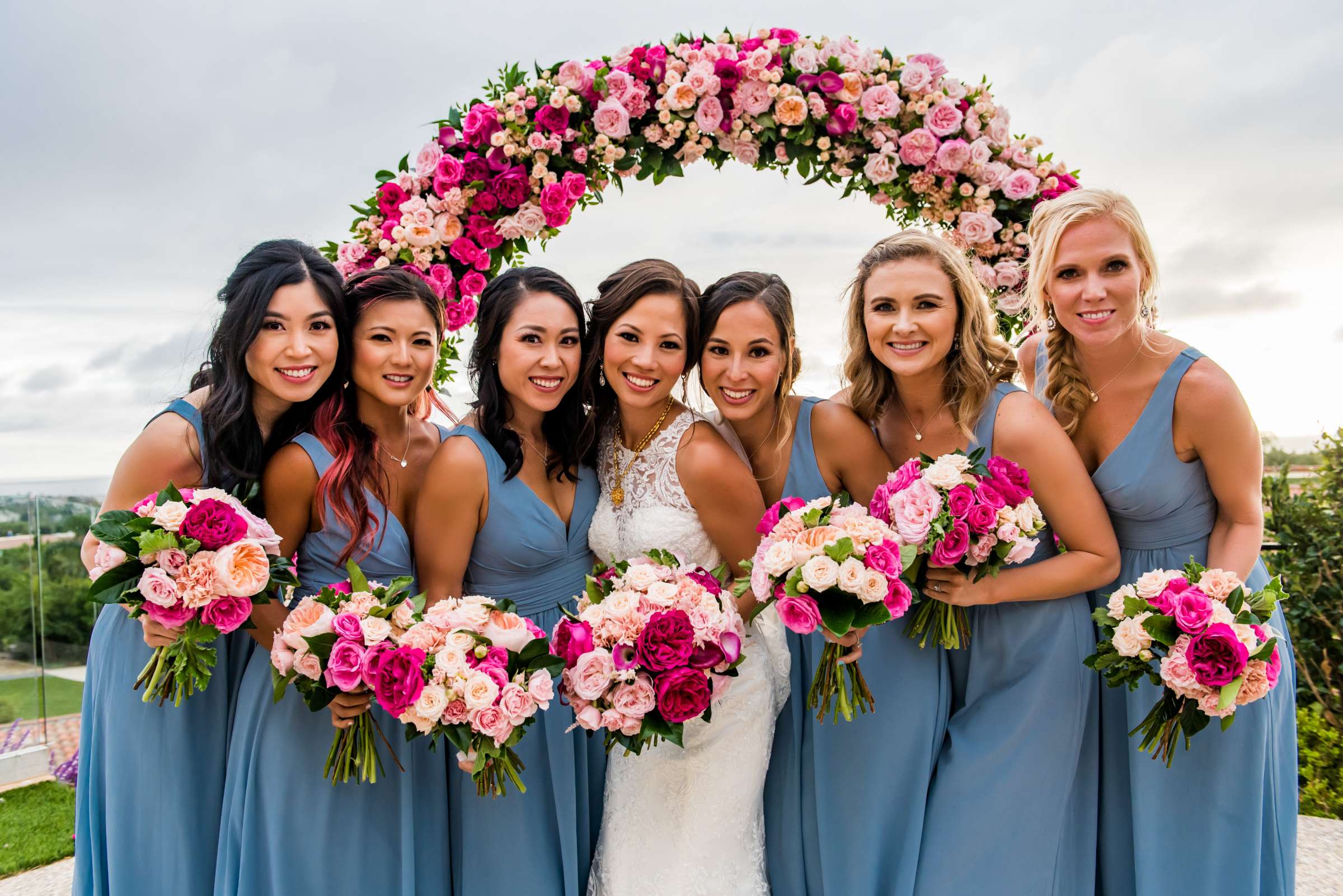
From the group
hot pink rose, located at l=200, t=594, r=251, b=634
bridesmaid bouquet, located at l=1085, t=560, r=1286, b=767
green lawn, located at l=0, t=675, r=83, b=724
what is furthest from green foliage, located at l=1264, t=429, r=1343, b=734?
green lawn, located at l=0, t=675, r=83, b=724

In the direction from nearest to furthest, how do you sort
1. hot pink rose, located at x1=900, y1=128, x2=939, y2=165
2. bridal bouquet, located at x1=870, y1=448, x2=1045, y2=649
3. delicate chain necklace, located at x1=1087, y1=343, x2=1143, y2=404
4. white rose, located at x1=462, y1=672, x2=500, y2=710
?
white rose, located at x1=462, y1=672, x2=500, y2=710 → bridal bouquet, located at x1=870, y1=448, x2=1045, y2=649 → delicate chain necklace, located at x1=1087, y1=343, x2=1143, y2=404 → hot pink rose, located at x1=900, y1=128, x2=939, y2=165

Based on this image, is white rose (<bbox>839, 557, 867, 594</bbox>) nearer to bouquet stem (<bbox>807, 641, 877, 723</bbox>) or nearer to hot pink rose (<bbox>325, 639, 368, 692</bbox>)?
bouquet stem (<bbox>807, 641, 877, 723</bbox>)

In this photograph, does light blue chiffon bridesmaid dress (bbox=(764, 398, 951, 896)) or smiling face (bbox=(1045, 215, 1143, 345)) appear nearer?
light blue chiffon bridesmaid dress (bbox=(764, 398, 951, 896))

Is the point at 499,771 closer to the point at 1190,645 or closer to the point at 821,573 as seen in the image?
the point at 821,573

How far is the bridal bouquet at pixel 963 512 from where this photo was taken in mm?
3707

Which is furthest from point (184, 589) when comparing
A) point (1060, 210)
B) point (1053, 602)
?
point (1060, 210)

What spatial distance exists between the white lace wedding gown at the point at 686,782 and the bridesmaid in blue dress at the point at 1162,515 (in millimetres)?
1768

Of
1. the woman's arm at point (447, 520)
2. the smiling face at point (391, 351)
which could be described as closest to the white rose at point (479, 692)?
the woman's arm at point (447, 520)

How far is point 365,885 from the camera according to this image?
400 centimetres

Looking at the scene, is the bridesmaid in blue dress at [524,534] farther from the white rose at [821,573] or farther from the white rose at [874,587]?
the white rose at [874,587]

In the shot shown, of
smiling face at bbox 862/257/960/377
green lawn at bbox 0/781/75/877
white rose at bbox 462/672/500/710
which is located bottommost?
green lawn at bbox 0/781/75/877

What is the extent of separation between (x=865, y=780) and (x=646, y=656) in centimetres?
156

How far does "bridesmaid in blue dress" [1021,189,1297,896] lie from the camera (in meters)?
4.18

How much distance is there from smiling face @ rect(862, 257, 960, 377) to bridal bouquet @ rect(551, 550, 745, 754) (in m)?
1.63
